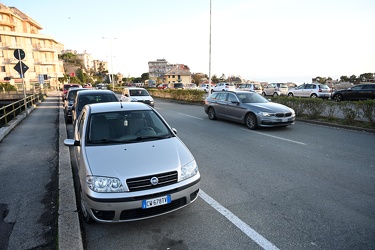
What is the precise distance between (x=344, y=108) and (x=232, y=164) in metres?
7.29

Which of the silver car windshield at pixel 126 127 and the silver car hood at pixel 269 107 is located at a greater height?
the silver car windshield at pixel 126 127

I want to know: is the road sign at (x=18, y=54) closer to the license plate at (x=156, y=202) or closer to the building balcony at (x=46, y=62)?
the license plate at (x=156, y=202)

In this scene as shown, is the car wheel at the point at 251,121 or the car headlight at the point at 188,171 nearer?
the car headlight at the point at 188,171

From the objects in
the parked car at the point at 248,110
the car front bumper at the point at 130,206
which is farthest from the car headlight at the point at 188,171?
the parked car at the point at 248,110

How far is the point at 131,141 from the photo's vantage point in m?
3.91

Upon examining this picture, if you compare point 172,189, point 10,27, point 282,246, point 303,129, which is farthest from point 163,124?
point 10,27

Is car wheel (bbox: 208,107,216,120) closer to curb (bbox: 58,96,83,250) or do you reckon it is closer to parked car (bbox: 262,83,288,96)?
curb (bbox: 58,96,83,250)

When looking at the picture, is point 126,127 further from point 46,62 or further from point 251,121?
point 46,62

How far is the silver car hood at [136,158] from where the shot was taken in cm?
309

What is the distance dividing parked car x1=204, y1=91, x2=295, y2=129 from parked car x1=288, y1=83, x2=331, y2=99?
597 inches

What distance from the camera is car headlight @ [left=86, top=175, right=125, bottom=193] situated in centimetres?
298

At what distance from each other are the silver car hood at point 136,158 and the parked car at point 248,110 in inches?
256

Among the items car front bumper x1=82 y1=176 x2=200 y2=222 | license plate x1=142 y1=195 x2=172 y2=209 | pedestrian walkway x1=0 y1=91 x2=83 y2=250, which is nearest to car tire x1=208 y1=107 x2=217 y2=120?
pedestrian walkway x1=0 y1=91 x2=83 y2=250

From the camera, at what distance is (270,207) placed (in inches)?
151
